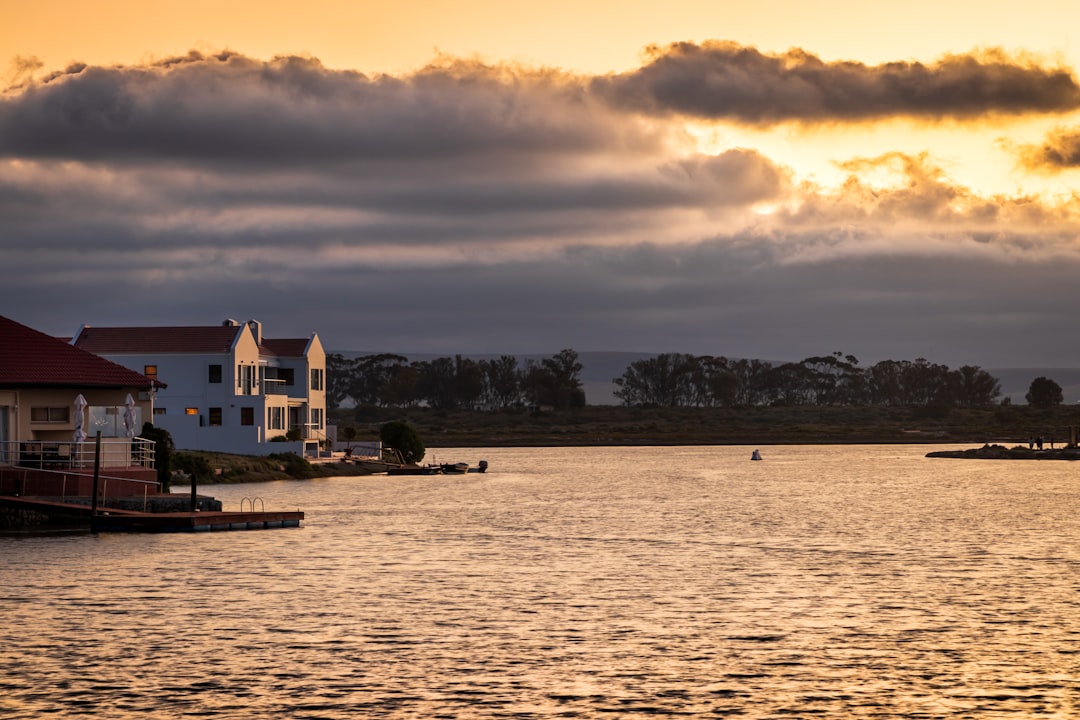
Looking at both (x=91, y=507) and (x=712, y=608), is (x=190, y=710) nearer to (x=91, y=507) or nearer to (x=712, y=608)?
(x=712, y=608)

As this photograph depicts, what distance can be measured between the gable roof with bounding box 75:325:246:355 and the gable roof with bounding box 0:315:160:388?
42.6 metres

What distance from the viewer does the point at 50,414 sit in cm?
5975

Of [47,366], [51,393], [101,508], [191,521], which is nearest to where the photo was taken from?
[101,508]

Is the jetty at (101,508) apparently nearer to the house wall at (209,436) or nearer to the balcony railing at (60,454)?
the balcony railing at (60,454)

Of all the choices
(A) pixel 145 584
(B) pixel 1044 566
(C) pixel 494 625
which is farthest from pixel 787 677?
(B) pixel 1044 566

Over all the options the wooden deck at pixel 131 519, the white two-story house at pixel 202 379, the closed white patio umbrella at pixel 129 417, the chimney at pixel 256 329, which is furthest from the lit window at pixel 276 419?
the wooden deck at pixel 131 519

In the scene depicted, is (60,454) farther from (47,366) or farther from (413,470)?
(413,470)

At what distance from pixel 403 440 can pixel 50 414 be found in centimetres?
6794

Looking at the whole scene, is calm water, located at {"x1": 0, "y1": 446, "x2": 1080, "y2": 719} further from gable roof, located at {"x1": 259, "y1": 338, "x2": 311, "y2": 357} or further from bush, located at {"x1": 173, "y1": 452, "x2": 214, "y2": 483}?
gable roof, located at {"x1": 259, "y1": 338, "x2": 311, "y2": 357}

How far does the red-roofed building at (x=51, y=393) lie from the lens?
57.9 m

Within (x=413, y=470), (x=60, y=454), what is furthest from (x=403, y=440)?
(x=60, y=454)

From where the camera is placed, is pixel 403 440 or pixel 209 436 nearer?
pixel 209 436

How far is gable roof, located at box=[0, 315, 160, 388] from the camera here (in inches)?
2318

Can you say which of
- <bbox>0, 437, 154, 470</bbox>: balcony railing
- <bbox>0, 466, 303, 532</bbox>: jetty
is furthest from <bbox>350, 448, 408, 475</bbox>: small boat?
<bbox>0, 466, 303, 532</bbox>: jetty
